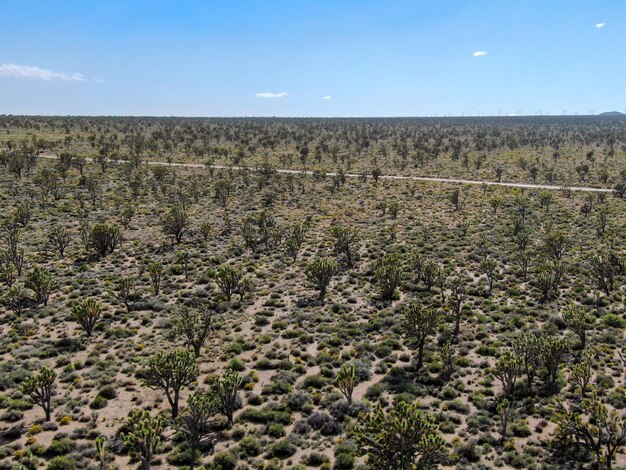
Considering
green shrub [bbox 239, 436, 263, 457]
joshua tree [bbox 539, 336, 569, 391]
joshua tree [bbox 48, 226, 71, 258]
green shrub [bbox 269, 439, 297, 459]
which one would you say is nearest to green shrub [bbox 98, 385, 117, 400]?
green shrub [bbox 239, 436, 263, 457]

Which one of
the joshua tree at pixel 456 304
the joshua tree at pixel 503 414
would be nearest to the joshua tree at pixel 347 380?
the joshua tree at pixel 503 414

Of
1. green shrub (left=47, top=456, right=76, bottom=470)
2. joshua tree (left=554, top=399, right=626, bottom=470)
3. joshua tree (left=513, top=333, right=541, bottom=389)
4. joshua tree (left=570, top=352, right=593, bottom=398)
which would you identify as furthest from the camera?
joshua tree (left=513, top=333, right=541, bottom=389)

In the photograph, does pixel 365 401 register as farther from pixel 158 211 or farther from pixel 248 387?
pixel 158 211

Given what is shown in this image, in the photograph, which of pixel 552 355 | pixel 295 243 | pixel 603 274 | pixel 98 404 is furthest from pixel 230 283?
pixel 603 274

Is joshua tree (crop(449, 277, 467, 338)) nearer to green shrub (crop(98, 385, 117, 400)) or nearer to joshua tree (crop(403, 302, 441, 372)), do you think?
joshua tree (crop(403, 302, 441, 372))

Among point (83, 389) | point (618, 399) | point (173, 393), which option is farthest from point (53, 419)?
point (618, 399)

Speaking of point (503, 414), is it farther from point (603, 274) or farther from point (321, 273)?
point (603, 274)
